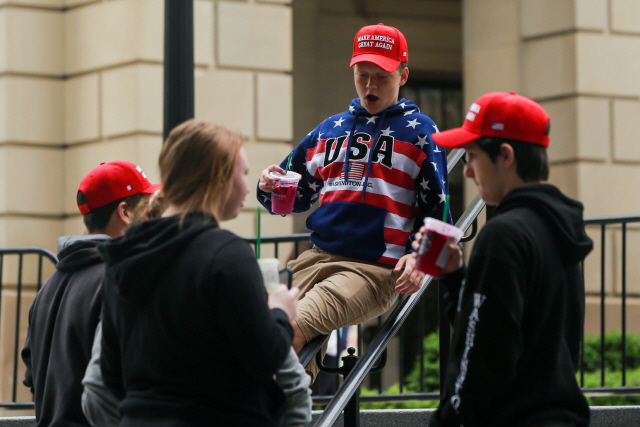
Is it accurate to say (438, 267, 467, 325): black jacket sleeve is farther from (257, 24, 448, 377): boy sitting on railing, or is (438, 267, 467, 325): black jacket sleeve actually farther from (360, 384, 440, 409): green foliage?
(360, 384, 440, 409): green foliage

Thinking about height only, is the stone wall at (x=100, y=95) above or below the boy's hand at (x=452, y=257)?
above

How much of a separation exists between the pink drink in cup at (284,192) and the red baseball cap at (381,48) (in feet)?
1.96

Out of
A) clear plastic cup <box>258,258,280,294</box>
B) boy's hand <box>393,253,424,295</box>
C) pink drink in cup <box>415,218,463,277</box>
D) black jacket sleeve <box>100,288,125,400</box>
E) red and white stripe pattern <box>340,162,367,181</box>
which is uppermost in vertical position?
red and white stripe pattern <box>340,162,367,181</box>

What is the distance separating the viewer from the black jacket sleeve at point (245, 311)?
7.48 ft

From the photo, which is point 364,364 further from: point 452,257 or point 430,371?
point 430,371

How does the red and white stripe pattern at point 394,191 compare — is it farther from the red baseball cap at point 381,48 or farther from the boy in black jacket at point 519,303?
the boy in black jacket at point 519,303

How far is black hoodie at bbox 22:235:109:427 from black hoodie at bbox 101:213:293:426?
63 cm

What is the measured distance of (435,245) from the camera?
101 inches

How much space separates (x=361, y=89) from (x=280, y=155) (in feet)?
16.9

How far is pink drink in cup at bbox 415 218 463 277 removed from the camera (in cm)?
253

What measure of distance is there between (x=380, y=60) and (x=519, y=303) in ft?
6.06

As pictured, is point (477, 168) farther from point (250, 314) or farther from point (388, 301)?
point (388, 301)

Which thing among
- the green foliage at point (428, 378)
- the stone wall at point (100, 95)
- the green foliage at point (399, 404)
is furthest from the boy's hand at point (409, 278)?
the stone wall at point (100, 95)

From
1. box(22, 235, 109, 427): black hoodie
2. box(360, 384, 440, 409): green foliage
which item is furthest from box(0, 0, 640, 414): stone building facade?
box(22, 235, 109, 427): black hoodie
